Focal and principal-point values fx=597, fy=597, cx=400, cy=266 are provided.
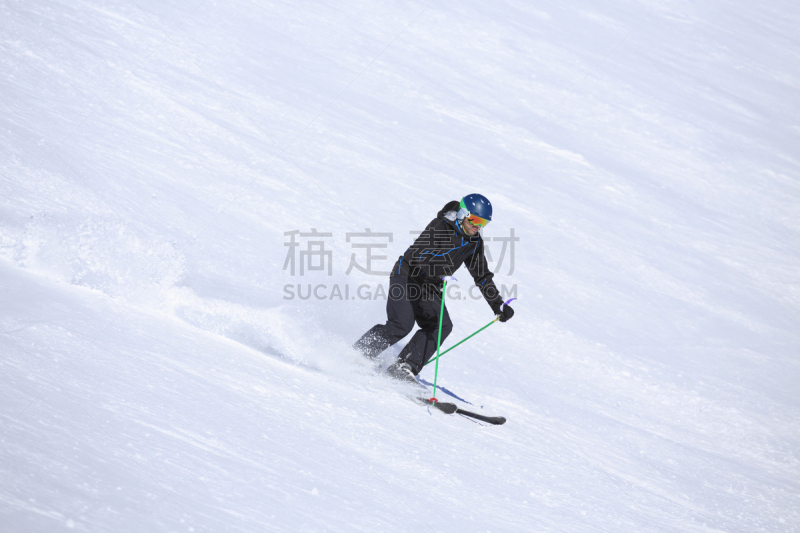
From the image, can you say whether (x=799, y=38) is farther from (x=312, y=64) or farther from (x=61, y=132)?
(x=61, y=132)

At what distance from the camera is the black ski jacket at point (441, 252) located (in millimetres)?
4652

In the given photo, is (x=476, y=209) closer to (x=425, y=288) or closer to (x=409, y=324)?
(x=425, y=288)

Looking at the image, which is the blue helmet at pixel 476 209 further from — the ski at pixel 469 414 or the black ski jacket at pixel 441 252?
the ski at pixel 469 414

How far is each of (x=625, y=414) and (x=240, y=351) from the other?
369cm

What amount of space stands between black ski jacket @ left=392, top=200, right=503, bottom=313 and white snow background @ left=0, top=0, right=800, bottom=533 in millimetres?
820

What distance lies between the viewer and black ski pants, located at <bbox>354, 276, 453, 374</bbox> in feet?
15.4

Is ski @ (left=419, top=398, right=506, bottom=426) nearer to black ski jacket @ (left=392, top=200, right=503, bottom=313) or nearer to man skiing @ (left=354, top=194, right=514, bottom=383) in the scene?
man skiing @ (left=354, top=194, right=514, bottom=383)

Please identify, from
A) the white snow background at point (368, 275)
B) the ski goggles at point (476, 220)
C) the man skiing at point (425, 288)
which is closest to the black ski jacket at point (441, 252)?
the man skiing at point (425, 288)

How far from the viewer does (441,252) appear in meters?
4.67

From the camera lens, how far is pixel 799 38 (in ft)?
57.4

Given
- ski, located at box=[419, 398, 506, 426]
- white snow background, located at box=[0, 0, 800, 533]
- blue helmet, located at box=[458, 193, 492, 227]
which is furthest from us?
blue helmet, located at box=[458, 193, 492, 227]

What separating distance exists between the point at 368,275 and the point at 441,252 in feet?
5.89

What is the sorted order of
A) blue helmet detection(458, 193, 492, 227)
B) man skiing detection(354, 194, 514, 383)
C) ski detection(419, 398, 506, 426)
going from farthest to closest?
man skiing detection(354, 194, 514, 383)
blue helmet detection(458, 193, 492, 227)
ski detection(419, 398, 506, 426)

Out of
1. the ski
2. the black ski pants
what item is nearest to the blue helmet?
the black ski pants
